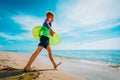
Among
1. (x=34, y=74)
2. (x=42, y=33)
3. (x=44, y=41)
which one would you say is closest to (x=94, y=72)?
(x=44, y=41)

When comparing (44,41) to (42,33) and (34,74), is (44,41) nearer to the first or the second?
(42,33)

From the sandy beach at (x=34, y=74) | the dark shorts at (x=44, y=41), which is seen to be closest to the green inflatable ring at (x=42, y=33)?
the dark shorts at (x=44, y=41)

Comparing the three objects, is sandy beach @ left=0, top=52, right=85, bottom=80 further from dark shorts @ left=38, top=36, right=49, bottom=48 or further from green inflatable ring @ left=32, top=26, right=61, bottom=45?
green inflatable ring @ left=32, top=26, right=61, bottom=45

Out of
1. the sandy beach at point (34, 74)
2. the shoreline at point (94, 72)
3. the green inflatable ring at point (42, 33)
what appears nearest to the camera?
the sandy beach at point (34, 74)

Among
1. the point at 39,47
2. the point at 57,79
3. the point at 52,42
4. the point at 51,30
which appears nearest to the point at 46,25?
the point at 51,30

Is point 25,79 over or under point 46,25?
under

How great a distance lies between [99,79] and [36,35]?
10.0ft

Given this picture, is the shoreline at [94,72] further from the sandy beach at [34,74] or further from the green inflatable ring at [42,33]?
the green inflatable ring at [42,33]

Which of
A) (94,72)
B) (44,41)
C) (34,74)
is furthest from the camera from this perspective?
(94,72)

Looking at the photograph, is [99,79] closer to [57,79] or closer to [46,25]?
[57,79]

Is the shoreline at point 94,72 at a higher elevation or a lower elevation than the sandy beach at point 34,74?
lower

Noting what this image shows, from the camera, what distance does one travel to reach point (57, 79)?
451cm

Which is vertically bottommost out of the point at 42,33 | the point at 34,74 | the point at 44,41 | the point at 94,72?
the point at 94,72

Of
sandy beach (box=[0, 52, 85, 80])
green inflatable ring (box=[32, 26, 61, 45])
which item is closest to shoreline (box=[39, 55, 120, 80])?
sandy beach (box=[0, 52, 85, 80])
